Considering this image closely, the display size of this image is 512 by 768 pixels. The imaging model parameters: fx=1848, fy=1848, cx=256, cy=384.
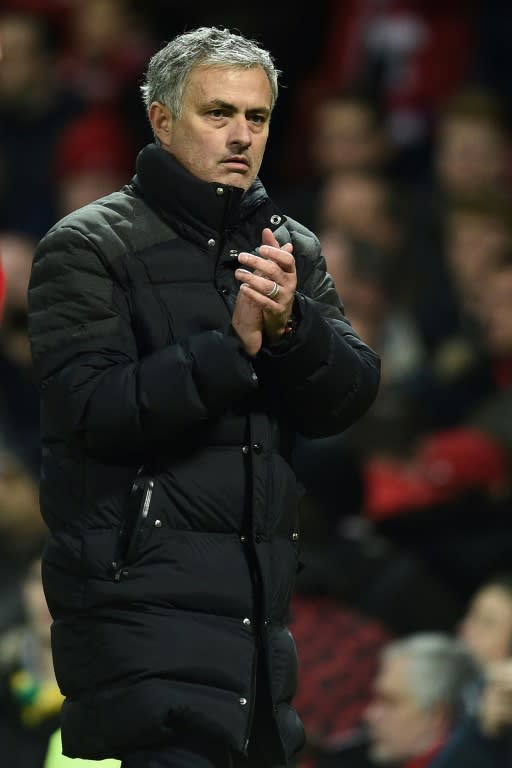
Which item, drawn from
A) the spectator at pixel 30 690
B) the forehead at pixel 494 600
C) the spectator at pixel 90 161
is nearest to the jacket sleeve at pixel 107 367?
the forehead at pixel 494 600

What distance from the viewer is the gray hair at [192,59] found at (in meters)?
3.39

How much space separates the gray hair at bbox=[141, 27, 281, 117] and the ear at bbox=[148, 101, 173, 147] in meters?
0.01

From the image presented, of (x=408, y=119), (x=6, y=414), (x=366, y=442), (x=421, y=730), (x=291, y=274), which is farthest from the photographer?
(x=408, y=119)

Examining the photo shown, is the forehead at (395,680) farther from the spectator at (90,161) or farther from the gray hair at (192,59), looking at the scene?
the spectator at (90,161)

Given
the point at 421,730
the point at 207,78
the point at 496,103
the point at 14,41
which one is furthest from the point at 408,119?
the point at 207,78

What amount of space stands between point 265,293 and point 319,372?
20 centimetres

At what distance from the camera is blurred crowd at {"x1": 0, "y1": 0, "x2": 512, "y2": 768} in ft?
20.1

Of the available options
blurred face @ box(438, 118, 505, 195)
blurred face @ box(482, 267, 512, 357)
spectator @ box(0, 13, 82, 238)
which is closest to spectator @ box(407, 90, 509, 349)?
blurred face @ box(438, 118, 505, 195)

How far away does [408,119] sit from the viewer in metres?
9.26

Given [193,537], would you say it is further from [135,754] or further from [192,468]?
[135,754]

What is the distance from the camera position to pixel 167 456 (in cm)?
335

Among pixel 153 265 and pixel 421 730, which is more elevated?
pixel 153 265

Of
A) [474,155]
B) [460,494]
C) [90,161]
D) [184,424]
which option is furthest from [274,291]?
[90,161]

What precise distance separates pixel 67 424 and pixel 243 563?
0.41 meters
